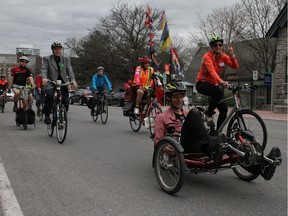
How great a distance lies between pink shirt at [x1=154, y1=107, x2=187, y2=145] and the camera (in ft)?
16.5

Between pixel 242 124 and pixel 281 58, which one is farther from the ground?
pixel 281 58

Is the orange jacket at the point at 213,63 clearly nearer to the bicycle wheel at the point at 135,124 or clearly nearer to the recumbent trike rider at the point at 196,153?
the recumbent trike rider at the point at 196,153

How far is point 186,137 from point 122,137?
4.85 metres

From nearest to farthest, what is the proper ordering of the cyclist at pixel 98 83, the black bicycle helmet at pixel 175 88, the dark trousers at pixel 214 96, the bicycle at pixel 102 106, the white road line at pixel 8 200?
the white road line at pixel 8 200 → the black bicycle helmet at pixel 175 88 → the dark trousers at pixel 214 96 → the bicycle at pixel 102 106 → the cyclist at pixel 98 83

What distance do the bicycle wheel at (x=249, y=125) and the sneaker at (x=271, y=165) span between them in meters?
0.85

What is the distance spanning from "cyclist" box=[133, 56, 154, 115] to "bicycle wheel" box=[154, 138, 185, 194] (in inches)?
191

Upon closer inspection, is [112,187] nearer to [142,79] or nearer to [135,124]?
[142,79]

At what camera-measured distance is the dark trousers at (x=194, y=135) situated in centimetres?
456

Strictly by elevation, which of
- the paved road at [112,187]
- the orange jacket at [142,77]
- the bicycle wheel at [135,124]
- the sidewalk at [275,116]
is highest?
the orange jacket at [142,77]

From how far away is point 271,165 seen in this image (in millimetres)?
4180

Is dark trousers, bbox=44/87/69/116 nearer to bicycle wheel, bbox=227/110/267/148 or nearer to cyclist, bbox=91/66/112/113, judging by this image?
cyclist, bbox=91/66/112/113

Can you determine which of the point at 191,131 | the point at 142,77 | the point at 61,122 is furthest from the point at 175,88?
the point at 142,77

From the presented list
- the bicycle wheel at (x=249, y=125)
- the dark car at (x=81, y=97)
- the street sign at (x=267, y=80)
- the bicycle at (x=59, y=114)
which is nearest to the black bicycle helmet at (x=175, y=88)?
the bicycle wheel at (x=249, y=125)

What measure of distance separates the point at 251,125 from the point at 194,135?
3.78 ft
